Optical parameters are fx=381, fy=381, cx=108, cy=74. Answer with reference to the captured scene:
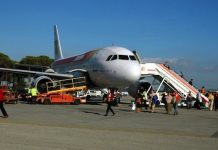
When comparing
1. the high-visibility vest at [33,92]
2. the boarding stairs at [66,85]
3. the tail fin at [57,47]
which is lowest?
the high-visibility vest at [33,92]

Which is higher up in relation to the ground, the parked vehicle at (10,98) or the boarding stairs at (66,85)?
the boarding stairs at (66,85)

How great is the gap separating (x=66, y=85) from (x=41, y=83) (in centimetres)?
249

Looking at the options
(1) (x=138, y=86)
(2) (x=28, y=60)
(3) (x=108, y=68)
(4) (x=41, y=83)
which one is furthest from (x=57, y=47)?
(2) (x=28, y=60)

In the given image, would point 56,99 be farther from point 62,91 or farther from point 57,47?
point 57,47

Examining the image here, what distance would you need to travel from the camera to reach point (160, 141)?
11.2 metres

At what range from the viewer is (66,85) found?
1284 inches

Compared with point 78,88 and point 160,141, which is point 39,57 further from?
point 160,141

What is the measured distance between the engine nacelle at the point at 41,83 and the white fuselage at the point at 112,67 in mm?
3613

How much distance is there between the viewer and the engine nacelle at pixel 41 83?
109 feet

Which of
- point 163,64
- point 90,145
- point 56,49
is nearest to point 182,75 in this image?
point 163,64

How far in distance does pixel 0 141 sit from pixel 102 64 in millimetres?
19857

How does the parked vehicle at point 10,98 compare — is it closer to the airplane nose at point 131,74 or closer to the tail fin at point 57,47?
the airplane nose at point 131,74

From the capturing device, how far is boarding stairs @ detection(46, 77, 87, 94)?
31.5 m

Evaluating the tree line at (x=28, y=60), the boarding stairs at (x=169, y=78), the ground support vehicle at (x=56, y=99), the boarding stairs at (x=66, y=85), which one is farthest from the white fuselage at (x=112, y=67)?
the tree line at (x=28, y=60)
